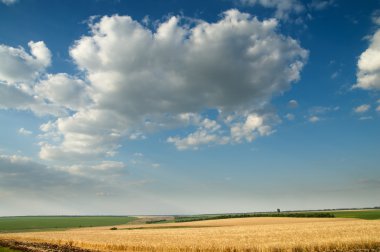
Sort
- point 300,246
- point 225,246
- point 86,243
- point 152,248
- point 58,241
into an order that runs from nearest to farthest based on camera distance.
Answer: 1. point 300,246
2. point 225,246
3. point 152,248
4. point 86,243
5. point 58,241

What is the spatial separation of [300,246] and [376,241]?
710 centimetres

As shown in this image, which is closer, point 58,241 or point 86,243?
point 86,243

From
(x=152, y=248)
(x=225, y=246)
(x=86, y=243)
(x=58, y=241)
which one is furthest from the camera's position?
(x=58, y=241)

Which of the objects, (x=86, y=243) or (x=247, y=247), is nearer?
(x=247, y=247)

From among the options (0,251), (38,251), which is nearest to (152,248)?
(38,251)

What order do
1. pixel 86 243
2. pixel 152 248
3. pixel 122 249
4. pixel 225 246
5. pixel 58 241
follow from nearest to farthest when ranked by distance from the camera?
pixel 225 246, pixel 152 248, pixel 122 249, pixel 86 243, pixel 58 241

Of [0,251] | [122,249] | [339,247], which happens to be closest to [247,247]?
[339,247]

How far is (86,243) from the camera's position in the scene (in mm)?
41156

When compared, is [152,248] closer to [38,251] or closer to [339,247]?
[38,251]

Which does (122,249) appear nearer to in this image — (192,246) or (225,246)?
(192,246)

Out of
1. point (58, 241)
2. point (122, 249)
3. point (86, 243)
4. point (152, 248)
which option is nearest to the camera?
point (152, 248)

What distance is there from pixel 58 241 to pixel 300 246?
34.7 m

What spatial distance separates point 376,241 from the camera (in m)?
29.3

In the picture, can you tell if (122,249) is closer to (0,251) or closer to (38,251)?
(38,251)
